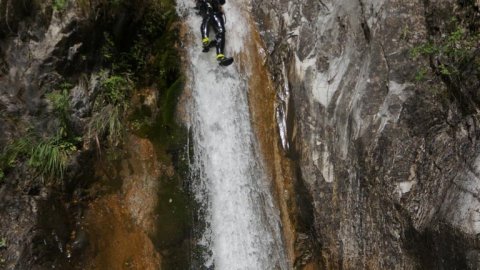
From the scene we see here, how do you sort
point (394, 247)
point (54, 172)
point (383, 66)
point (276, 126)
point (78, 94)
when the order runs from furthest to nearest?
point (276, 126) < point (78, 94) < point (54, 172) < point (383, 66) < point (394, 247)

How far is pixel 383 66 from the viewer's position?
6.07 meters

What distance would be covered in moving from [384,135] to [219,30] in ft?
14.9

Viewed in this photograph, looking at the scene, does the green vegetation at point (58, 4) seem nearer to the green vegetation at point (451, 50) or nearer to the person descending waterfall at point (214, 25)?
the person descending waterfall at point (214, 25)

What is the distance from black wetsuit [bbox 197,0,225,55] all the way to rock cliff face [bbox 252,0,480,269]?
1667mm

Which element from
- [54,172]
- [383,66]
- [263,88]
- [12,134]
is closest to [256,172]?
[263,88]

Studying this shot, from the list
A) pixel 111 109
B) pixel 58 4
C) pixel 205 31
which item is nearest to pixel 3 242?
pixel 111 109

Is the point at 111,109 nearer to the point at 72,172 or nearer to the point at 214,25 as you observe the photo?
the point at 72,172

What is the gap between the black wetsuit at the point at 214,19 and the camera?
8.77 metres

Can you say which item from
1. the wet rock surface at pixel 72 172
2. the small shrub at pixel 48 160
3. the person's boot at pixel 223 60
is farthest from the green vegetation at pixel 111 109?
the person's boot at pixel 223 60

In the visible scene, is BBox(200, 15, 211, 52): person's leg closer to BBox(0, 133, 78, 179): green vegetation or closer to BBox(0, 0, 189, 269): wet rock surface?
BBox(0, 0, 189, 269): wet rock surface

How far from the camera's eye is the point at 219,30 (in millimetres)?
8859

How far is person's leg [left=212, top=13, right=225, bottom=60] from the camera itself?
28.6 ft

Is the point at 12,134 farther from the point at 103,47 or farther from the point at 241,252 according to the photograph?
the point at 241,252

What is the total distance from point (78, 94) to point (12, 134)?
1264 millimetres
